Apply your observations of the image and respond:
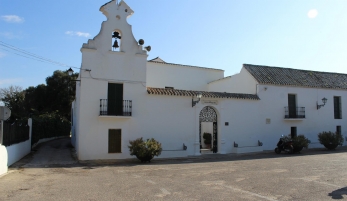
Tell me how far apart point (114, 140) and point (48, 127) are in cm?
1282

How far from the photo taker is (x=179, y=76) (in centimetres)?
2347

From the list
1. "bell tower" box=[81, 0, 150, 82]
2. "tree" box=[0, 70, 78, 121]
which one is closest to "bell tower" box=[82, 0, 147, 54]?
"bell tower" box=[81, 0, 150, 82]

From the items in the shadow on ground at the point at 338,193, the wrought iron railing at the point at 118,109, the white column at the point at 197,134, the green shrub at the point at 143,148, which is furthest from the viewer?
the white column at the point at 197,134

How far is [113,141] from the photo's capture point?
14945 mm

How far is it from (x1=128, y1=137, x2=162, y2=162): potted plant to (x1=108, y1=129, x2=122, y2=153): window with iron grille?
1102 mm

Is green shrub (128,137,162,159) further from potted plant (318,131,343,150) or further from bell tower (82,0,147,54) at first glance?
potted plant (318,131,343,150)

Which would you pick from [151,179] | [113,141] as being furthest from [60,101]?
[151,179]

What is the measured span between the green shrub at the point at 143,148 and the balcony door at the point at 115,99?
1.96 metres

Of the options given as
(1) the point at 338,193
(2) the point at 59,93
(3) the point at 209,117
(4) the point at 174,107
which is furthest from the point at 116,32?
(2) the point at 59,93

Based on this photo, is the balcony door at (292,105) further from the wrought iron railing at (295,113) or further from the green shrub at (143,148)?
the green shrub at (143,148)

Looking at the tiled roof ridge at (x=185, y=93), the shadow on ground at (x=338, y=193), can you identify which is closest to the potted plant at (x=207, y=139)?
the tiled roof ridge at (x=185, y=93)

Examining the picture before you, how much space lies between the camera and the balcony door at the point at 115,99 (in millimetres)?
14922

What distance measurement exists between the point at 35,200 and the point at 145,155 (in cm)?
762

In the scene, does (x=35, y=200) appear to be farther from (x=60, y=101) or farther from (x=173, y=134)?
(x=60, y=101)
